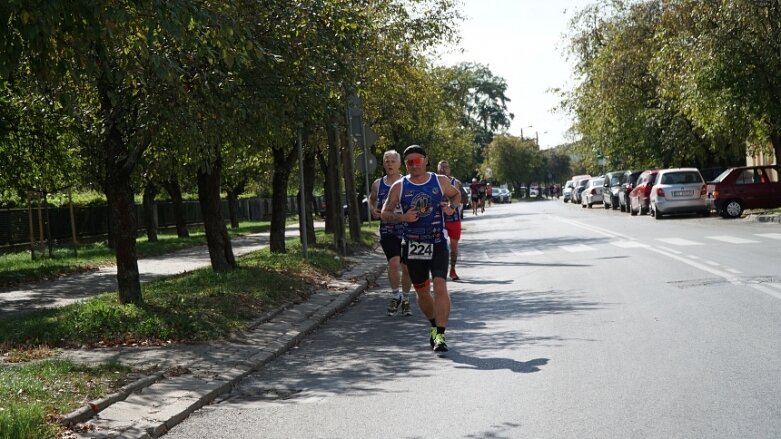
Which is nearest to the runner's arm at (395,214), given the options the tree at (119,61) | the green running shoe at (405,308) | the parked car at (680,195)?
the tree at (119,61)

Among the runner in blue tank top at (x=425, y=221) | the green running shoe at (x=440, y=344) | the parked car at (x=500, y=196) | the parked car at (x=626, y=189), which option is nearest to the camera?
the green running shoe at (x=440, y=344)

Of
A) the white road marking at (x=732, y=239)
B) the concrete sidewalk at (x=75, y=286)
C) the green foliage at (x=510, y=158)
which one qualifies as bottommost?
the white road marking at (x=732, y=239)

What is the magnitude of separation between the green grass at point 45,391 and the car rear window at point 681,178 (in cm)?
2901

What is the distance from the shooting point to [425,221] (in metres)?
9.35

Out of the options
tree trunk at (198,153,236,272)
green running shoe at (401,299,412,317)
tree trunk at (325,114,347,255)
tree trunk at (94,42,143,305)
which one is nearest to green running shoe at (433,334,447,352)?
green running shoe at (401,299,412,317)

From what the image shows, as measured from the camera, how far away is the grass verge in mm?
6941

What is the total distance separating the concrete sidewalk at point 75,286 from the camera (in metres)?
16.0

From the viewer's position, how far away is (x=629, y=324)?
10.1 m

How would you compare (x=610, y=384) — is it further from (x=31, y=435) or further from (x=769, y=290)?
(x=769, y=290)

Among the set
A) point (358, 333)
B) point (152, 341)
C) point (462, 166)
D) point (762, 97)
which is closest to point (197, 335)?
point (152, 341)

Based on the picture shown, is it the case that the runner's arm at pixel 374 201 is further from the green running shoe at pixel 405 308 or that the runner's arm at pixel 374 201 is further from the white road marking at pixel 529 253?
the white road marking at pixel 529 253

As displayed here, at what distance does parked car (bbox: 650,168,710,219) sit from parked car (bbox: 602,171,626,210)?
13.8m

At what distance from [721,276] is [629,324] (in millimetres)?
4255

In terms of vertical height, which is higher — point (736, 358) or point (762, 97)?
point (762, 97)
